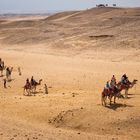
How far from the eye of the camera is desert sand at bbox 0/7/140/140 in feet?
66.6

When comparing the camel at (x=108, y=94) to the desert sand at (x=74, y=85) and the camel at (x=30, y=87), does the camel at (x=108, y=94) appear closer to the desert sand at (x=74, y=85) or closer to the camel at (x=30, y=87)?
the desert sand at (x=74, y=85)

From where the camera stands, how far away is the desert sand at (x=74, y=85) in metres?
20.3

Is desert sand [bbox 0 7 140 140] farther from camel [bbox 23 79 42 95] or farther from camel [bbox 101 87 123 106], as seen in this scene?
camel [bbox 23 79 42 95]

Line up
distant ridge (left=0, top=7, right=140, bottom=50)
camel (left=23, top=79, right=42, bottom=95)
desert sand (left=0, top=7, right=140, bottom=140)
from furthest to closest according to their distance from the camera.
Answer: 1. distant ridge (left=0, top=7, right=140, bottom=50)
2. camel (left=23, top=79, right=42, bottom=95)
3. desert sand (left=0, top=7, right=140, bottom=140)

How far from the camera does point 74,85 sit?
109 feet

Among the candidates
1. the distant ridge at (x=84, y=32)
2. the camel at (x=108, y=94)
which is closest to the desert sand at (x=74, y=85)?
Result: the distant ridge at (x=84, y=32)

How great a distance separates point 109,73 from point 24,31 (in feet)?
166

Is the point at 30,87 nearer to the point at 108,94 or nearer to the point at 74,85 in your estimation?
the point at 74,85

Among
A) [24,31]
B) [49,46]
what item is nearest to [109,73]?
[49,46]

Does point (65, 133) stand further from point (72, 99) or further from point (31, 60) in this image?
point (31, 60)

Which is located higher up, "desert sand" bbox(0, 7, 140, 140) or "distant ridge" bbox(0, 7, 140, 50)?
"distant ridge" bbox(0, 7, 140, 50)

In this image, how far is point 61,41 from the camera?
71.4 meters

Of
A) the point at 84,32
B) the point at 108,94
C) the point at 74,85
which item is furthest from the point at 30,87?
the point at 84,32

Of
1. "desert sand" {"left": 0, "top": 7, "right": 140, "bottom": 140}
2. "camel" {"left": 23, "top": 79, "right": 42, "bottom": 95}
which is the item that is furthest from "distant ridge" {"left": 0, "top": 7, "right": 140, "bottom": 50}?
"camel" {"left": 23, "top": 79, "right": 42, "bottom": 95}
